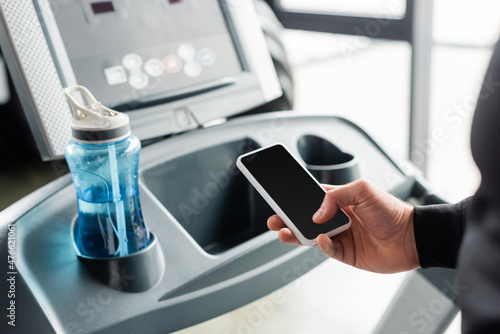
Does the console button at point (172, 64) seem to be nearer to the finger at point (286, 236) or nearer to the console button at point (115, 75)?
the console button at point (115, 75)

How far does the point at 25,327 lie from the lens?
662 millimetres

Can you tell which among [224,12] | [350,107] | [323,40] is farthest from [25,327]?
[323,40]

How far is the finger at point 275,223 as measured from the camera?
0.83m

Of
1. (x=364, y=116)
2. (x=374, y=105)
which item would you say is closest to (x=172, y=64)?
(x=364, y=116)

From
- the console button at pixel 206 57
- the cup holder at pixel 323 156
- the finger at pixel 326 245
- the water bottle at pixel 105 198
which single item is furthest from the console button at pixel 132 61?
the finger at pixel 326 245

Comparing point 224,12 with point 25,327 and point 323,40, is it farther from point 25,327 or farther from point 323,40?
point 323,40

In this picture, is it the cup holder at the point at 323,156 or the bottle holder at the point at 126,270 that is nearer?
the bottle holder at the point at 126,270

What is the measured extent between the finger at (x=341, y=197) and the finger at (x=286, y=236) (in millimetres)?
48

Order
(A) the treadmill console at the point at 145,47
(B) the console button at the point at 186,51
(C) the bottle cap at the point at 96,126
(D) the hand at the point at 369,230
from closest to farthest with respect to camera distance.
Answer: (C) the bottle cap at the point at 96,126 → (D) the hand at the point at 369,230 → (A) the treadmill console at the point at 145,47 → (B) the console button at the point at 186,51

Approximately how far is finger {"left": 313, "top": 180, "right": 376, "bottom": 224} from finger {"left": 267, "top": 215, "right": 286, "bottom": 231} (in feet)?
0.27

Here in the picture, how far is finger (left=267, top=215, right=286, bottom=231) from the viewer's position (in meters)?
0.83

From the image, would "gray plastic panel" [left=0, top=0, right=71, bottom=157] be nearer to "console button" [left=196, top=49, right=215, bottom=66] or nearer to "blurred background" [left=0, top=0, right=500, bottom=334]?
"blurred background" [left=0, top=0, right=500, bottom=334]

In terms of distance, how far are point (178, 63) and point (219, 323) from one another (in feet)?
1.60

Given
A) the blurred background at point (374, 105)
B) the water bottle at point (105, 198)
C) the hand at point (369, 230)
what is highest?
the water bottle at point (105, 198)
